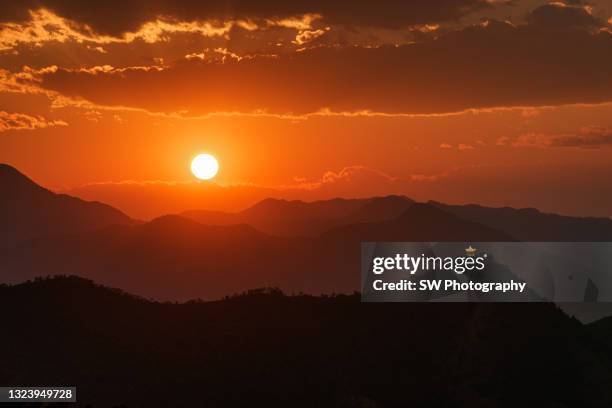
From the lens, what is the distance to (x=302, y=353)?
2943 inches

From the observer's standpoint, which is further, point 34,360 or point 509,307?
point 509,307

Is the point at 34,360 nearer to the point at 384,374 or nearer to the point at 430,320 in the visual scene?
the point at 384,374

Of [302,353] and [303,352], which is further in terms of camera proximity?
[303,352]

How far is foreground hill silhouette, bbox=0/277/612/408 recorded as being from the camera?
226 ft

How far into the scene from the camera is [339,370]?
72.1m

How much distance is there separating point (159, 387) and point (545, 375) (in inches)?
1411

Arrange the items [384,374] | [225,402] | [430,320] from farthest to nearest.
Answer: [430,320], [384,374], [225,402]

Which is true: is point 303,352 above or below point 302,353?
above

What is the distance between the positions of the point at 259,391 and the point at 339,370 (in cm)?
811

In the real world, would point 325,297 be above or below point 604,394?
above

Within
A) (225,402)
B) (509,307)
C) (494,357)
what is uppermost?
Result: (509,307)

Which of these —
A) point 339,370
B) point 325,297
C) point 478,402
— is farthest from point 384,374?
point 325,297

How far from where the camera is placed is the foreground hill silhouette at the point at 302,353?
69.0m

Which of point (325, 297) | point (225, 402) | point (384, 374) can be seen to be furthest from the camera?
point (325, 297)
